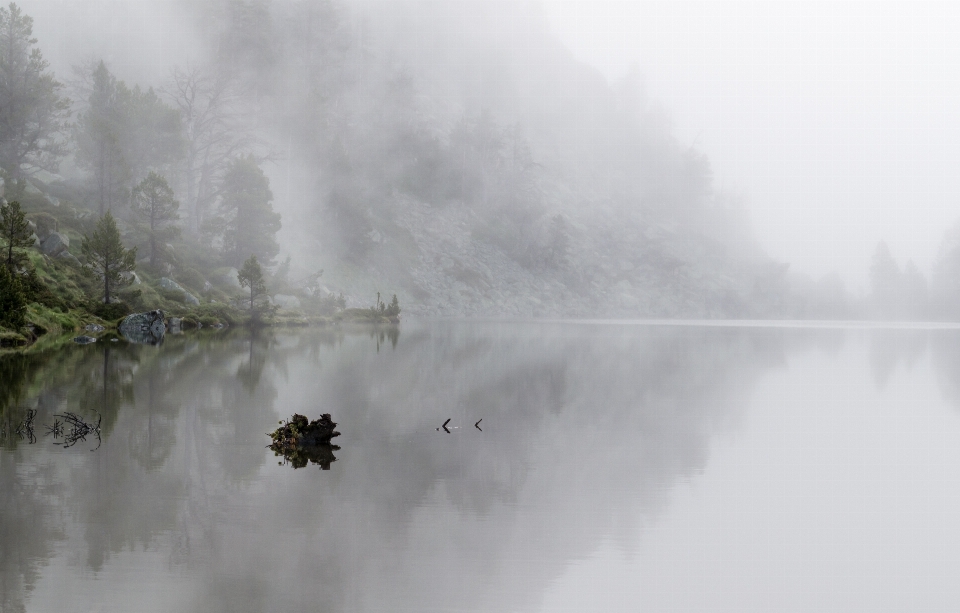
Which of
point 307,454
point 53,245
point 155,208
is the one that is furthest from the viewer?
point 155,208

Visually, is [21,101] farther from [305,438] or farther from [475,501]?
[475,501]

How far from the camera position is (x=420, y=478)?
1402cm

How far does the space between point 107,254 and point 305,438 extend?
1979 inches

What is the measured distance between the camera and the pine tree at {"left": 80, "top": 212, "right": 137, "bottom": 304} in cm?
5966

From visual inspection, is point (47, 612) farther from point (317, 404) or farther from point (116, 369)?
point (116, 369)

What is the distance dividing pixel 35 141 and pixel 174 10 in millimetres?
77695

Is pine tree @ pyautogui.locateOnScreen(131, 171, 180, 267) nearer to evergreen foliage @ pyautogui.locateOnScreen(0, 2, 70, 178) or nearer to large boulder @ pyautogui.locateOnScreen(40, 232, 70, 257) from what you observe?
large boulder @ pyautogui.locateOnScreen(40, 232, 70, 257)

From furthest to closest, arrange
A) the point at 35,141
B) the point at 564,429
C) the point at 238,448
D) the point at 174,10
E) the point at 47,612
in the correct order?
the point at 174,10, the point at 35,141, the point at 564,429, the point at 238,448, the point at 47,612

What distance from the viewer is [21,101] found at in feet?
272

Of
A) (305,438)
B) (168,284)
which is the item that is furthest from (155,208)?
(305,438)

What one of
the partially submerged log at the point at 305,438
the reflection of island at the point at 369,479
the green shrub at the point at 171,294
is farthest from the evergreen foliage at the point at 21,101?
the partially submerged log at the point at 305,438

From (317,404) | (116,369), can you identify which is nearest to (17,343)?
(116,369)

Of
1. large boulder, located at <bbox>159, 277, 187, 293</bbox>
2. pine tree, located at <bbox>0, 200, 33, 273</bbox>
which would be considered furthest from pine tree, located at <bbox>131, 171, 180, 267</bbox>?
pine tree, located at <bbox>0, 200, 33, 273</bbox>

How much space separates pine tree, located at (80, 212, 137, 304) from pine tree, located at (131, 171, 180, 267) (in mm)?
15380
